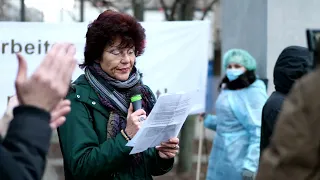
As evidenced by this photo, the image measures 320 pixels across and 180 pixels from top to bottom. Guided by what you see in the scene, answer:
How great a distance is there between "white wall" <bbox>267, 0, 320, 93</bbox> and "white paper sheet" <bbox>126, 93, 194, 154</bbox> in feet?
13.0

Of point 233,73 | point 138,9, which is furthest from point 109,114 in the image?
point 138,9

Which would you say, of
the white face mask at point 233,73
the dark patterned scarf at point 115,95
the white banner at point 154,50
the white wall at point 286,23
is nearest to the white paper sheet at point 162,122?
the dark patterned scarf at point 115,95

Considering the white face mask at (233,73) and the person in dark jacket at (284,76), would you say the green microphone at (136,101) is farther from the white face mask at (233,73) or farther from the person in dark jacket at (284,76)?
the white face mask at (233,73)

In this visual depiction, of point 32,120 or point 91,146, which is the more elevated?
point 32,120

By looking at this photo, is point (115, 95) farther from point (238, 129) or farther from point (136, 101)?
point (238, 129)

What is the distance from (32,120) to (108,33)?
1834mm

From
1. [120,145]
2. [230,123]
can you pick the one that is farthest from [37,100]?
[230,123]

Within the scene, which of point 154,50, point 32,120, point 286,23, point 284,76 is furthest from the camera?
point 286,23

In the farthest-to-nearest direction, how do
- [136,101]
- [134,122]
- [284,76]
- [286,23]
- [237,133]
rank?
[286,23] < [237,133] < [284,76] < [136,101] < [134,122]

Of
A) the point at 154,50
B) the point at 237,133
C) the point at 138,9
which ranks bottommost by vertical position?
the point at 237,133

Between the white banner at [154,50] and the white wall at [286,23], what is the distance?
2.11ft

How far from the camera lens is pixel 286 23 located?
25.6ft

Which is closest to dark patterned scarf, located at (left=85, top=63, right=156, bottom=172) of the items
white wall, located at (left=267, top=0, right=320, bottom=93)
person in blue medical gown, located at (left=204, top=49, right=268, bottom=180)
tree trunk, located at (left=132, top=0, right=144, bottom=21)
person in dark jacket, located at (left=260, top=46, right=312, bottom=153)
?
person in dark jacket, located at (left=260, top=46, right=312, bottom=153)

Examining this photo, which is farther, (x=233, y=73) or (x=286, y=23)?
(x=286, y=23)
